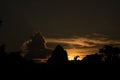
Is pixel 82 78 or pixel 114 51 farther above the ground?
pixel 114 51

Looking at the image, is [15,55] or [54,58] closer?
[15,55]

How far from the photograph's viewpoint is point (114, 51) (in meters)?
55.7

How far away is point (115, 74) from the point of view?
79.4 ft

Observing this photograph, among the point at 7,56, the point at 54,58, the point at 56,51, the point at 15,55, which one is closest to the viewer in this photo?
the point at 7,56

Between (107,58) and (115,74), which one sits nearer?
(115,74)

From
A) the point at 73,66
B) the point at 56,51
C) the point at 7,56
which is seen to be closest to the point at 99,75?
the point at 73,66

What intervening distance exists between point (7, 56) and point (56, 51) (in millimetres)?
20045

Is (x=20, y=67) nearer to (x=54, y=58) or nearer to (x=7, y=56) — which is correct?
(x=7, y=56)

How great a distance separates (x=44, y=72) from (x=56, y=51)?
35.0 metres

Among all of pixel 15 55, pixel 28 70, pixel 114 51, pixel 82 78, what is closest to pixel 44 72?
pixel 28 70

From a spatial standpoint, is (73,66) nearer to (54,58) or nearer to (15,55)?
(15,55)

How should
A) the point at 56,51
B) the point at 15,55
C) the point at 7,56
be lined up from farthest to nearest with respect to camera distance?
the point at 56,51 < the point at 15,55 < the point at 7,56

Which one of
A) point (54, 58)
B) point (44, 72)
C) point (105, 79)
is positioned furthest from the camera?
point (54, 58)

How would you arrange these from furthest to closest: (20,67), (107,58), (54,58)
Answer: (54,58)
(107,58)
(20,67)
